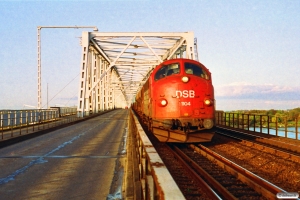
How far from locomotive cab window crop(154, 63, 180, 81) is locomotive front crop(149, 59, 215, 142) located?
0.66ft

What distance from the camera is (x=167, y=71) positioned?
52.7 feet

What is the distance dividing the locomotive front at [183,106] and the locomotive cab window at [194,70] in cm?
5

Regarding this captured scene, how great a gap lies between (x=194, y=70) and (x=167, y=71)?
45.6 inches

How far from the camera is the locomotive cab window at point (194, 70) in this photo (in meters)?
15.7

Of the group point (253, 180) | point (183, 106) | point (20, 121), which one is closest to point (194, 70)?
point (183, 106)

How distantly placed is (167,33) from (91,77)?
20.5m

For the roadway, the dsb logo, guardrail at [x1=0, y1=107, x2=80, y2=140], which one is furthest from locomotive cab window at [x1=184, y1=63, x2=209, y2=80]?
Answer: guardrail at [x1=0, y1=107, x2=80, y2=140]

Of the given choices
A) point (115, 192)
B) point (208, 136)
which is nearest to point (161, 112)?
point (208, 136)

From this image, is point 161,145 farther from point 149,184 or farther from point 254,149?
point 149,184

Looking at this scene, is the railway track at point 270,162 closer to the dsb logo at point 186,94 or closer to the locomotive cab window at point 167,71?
the dsb logo at point 186,94

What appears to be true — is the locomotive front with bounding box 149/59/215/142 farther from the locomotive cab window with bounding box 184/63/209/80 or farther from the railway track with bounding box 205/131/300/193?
the railway track with bounding box 205/131/300/193

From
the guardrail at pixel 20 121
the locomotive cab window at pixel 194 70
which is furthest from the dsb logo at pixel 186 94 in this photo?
the guardrail at pixel 20 121

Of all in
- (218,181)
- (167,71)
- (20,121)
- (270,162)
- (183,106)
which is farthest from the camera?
(20,121)

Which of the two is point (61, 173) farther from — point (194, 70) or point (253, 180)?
point (194, 70)
